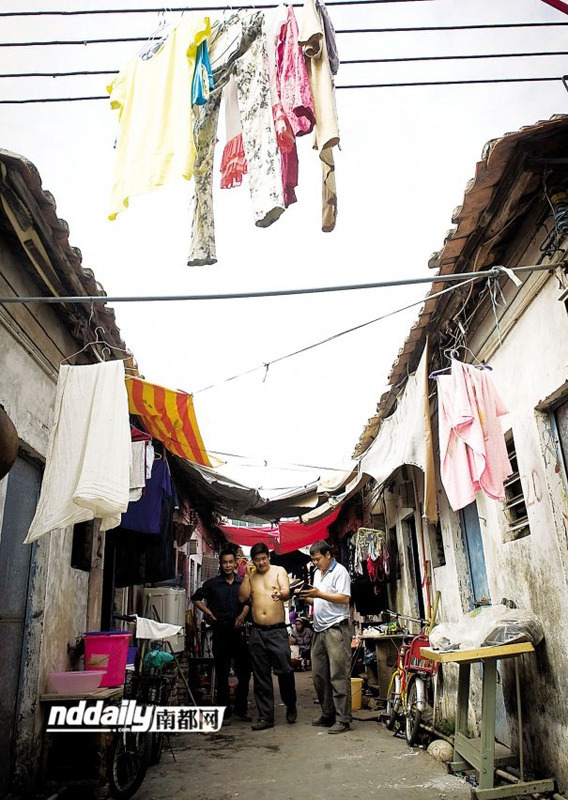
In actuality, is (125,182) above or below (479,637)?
above

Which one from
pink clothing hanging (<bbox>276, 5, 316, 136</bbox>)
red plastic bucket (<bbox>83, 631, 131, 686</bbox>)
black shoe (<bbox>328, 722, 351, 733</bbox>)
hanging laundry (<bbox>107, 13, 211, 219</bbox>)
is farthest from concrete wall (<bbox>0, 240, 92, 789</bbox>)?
black shoe (<bbox>328, 722, 351, 733</bbox>)

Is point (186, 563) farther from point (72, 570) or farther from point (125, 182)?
point (125, 182)

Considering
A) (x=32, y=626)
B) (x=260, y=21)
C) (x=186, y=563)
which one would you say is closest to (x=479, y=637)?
(x=32, y=626)

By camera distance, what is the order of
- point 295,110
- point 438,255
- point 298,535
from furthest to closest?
point 298,535
point 438,255
point 295,110

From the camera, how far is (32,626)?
501 centimetres

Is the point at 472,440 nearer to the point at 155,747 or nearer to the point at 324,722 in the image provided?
the point at 155,747

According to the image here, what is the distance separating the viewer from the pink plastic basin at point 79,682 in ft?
16.0

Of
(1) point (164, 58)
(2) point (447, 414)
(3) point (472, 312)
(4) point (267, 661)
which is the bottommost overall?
(4) point (267, 661)

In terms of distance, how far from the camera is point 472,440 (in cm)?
431

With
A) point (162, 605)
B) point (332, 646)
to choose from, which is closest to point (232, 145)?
point (332, 646)

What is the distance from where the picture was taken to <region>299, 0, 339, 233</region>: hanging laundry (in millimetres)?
3725

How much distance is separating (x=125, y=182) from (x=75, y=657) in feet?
14.9

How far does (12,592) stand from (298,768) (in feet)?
9.79

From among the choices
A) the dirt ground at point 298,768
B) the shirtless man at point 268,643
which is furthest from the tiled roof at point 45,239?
the dirt ground at point 298,768
